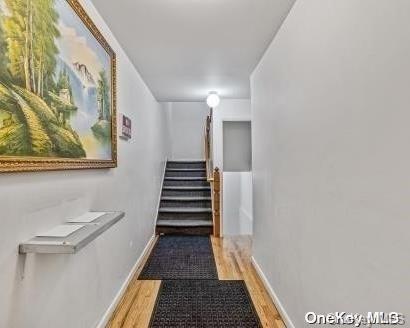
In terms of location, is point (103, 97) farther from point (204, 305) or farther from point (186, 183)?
point (186, 183)

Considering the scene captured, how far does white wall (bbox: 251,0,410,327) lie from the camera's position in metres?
0.99

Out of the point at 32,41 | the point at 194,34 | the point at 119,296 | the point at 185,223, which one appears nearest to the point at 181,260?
the point at 119,296

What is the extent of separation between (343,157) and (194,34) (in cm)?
169

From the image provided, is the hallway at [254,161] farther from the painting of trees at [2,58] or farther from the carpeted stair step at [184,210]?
the carpeted stair step at [184,210]

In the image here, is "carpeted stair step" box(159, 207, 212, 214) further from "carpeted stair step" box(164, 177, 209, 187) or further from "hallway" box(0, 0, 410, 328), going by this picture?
"hallway" box(0, 0, 410, 328)

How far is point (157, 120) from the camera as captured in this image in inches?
210

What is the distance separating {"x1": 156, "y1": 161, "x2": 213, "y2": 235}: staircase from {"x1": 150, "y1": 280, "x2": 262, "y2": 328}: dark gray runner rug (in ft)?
6.76

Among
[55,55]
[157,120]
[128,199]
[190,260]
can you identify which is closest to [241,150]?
[157,120]

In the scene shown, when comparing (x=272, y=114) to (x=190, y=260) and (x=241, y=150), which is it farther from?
(x=241, y=150)

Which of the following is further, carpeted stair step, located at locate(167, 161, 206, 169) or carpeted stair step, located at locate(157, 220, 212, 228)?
carpeted stair step, located at locate(167, 161, 206, 169)

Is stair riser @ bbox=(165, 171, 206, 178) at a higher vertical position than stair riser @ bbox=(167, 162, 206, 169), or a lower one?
lower

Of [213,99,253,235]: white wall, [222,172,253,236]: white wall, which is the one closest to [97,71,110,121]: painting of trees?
[213,99,253,235]: white wall

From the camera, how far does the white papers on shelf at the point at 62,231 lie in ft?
4.42

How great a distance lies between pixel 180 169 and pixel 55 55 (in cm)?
555
